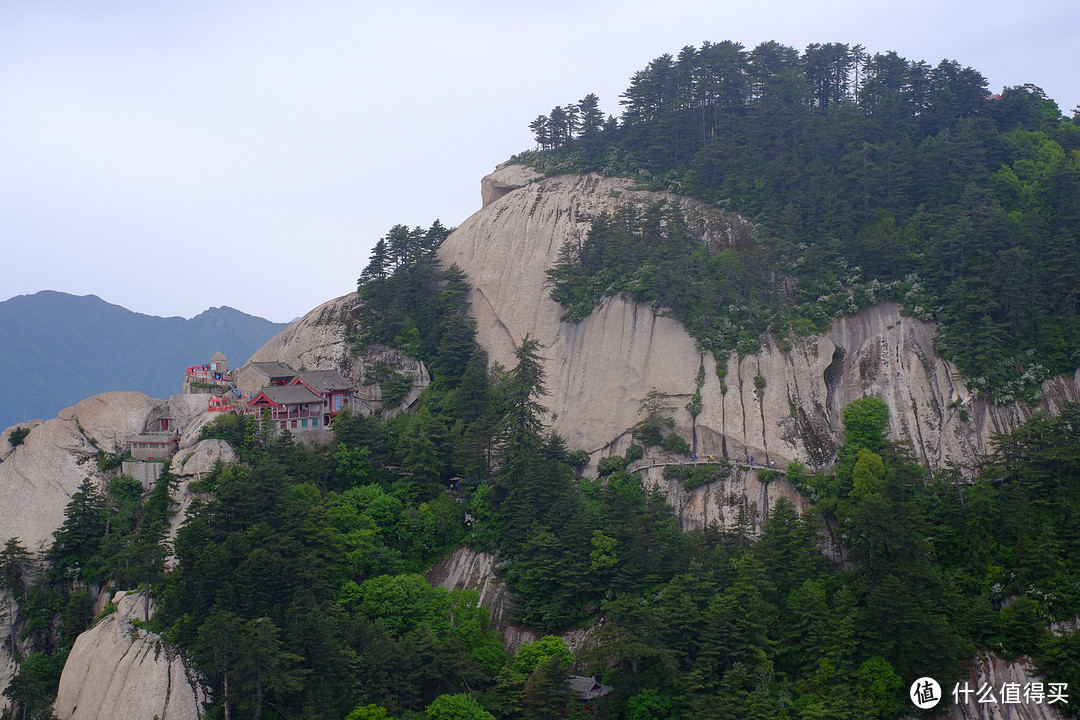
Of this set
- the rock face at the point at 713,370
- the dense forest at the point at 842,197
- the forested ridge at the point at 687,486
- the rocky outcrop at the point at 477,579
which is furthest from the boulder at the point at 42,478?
the dense forest at the point at 842,197

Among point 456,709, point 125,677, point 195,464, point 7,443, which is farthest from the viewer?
point 7,443

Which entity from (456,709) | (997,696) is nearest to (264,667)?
(456,709)

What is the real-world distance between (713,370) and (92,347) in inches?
3751

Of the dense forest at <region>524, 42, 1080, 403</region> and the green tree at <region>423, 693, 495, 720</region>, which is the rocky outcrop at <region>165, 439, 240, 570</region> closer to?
the green tree at <region>423, 693, 495, 720</region>

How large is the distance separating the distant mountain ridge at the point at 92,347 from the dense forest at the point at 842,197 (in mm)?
70461

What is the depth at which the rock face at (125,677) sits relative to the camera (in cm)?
3148

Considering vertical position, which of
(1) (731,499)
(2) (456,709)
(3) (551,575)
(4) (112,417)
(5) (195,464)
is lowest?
(2) (456,709)

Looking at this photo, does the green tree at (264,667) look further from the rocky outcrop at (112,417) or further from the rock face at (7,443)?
the rock face at (7,443)

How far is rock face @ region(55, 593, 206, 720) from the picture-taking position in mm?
31484

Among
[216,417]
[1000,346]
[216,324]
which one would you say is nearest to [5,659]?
[216,417]

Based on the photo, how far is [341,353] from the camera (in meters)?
48.5

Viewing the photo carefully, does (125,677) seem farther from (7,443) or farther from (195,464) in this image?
(7,443)

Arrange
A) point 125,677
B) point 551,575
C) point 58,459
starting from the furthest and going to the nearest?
point 58,459 → point 551,575 → point 125,677

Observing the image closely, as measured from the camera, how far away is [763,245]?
150ft
